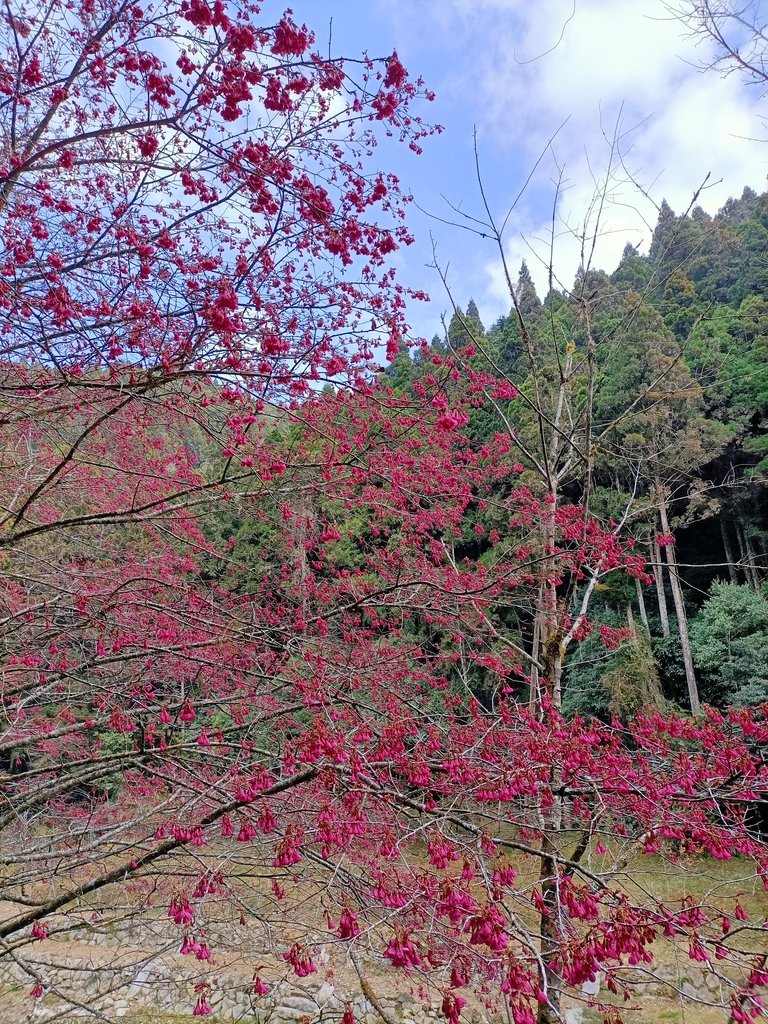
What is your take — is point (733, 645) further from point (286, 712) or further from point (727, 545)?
point (286, 712)

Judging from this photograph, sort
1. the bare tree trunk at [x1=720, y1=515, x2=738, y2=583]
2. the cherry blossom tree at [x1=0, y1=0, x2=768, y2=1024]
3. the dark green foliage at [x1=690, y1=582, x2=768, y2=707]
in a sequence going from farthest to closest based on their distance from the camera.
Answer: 1. the bare tree trunk at [x1=720, y1=515, x2=738, y2=583]
2. the dark green foliage at [x1=690, y1=582, x2=768, y2=707]
3. the cherry blossom tree at [x1=0, y1=0, x2=768, y2=1024]

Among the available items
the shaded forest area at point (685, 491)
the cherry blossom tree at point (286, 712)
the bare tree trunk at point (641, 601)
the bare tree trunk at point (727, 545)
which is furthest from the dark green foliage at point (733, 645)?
the cherry blossom tree at point (286, 712)

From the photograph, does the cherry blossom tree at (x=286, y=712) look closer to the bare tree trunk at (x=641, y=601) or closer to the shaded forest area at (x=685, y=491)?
the shaded forest area at (x=685, y=491)

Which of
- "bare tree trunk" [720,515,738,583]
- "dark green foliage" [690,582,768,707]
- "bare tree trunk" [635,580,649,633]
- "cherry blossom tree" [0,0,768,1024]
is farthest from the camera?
"bare tree trunk" [720,515,738,583]

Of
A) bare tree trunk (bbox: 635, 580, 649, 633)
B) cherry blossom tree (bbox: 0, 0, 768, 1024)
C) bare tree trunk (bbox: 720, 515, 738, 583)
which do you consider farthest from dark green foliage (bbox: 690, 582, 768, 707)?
cherry blossom tree (bbox: 0, 0, 768, 1024)

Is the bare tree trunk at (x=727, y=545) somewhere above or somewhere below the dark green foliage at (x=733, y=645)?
above

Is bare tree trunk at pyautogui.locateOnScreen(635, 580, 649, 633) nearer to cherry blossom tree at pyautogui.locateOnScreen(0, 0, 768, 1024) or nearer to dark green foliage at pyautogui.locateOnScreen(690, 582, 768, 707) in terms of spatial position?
dark green foliage at pyautogui.locateOnScreen(690, 582, 768, 707)

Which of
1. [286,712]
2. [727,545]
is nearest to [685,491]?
[727,545]

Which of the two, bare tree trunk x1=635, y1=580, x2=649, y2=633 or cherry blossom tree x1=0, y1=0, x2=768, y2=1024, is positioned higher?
cherry blossom tree x1=0, y1=0, x2=768, y2=1024

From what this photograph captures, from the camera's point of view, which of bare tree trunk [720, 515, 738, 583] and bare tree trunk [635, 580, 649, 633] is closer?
bare tree trunk [635, 580, 649, 633]

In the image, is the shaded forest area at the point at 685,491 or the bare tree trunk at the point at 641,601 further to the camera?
the bare tree trunk at the point at 641,601

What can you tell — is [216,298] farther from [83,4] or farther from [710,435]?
[710,435]

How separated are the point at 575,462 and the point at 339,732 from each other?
369 centimetres

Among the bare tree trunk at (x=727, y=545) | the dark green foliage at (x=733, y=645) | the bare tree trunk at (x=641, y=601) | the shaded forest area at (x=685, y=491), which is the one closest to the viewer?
the dark green foliage at (x=733, y=645)
